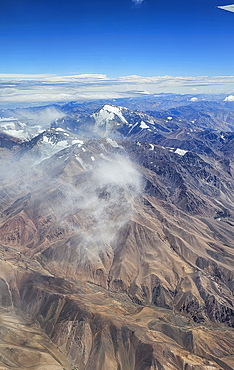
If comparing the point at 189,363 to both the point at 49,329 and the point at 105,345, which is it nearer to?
the point at 105,345

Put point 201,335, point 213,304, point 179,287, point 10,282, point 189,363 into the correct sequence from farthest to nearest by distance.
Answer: point 179,287 < point 213,304 < point 10,282 < point 201,335 < point 189,363

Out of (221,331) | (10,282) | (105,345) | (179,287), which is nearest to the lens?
(105,345)

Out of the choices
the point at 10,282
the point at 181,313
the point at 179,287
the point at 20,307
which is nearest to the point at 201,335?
the point at 181,313

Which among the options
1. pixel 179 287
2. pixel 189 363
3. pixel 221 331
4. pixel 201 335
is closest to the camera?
pixel 189 363

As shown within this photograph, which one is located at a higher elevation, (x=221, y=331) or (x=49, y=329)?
(x=49, y=329)

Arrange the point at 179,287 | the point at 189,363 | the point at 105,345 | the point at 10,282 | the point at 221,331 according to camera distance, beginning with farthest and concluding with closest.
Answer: the point at 179,287
the point at 10,282
the point at 221,331
the point at 105,345
the point at 189,363

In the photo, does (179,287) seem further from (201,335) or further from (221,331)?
(201,335)

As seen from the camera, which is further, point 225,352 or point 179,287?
point 179,287

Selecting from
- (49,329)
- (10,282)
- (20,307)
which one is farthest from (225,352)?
(10,282)

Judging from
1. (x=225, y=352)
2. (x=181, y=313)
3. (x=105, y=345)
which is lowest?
(x=181, y=313)
